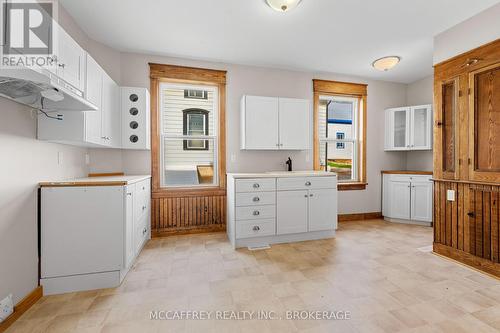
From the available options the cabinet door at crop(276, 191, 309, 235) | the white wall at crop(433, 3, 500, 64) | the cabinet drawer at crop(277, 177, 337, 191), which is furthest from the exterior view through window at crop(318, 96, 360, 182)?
the white wall at crop(433, 3, 500, 64)

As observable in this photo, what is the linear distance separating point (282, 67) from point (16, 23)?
10.6 feet

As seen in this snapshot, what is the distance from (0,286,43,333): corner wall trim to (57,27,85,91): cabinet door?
169 cm

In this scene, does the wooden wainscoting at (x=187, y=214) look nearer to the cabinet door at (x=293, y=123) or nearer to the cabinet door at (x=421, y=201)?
the cabinet door at (x=293, y=123)

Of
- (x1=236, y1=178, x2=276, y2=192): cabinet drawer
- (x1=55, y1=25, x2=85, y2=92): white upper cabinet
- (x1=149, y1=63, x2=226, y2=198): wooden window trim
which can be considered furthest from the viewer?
(x1=149, y1=63, x2=226, y2=198): wooden window trim

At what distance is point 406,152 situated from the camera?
451cm

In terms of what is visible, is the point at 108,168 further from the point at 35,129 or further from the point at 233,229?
the point at 233,229

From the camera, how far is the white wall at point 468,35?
7.25 feet

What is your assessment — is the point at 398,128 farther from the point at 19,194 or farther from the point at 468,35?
the point at 19,194

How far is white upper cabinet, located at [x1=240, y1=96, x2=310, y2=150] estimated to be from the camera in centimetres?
330

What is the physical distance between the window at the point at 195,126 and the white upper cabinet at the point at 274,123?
24.2 inches

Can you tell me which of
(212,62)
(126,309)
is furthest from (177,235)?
(212,62)

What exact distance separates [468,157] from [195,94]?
359 cm

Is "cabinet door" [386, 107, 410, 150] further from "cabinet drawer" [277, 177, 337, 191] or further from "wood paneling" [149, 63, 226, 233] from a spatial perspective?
Result: "wood paneling" [149, 63, 226, 233]

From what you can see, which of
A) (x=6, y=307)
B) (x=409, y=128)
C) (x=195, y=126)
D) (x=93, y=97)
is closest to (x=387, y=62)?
(x=409, y=128)
